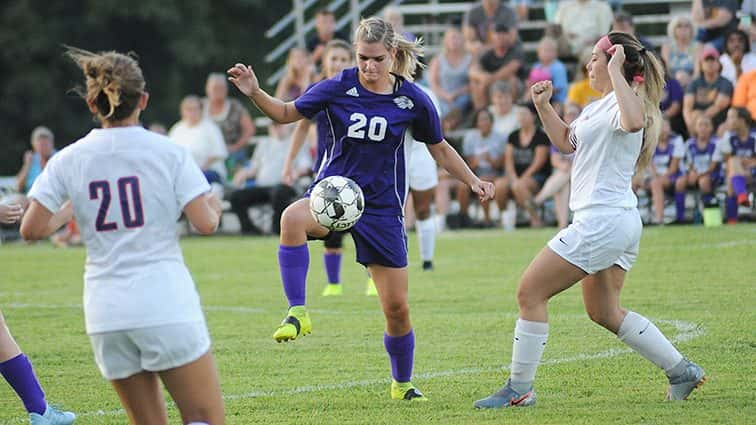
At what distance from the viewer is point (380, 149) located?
24.3 ft

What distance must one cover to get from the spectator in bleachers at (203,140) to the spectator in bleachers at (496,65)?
12.6ft

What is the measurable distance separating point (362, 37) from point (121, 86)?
2.60 metres

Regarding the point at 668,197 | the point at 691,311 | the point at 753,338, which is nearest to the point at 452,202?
the point at 668,197

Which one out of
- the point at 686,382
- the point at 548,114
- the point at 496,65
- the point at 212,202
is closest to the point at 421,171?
the point at 548,114

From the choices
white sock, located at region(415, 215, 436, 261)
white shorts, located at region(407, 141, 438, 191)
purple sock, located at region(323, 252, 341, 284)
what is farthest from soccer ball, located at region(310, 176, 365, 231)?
white sock, located at region(415, 215, 436, 261)

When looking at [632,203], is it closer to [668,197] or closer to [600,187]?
[600,187]

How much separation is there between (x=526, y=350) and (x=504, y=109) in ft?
42.3

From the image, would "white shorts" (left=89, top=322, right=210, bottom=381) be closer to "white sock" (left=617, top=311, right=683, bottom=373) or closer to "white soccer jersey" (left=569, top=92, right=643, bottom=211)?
"white soccer jersey" (left=569, top=92, right=643, bottom=211)

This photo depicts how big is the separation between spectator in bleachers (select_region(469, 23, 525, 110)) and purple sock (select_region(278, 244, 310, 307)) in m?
12.5

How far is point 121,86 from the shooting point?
16.0 ft

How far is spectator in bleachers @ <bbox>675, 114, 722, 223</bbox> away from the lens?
17.2 meters

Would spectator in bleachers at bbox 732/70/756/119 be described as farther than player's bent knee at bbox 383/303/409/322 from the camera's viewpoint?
Yes

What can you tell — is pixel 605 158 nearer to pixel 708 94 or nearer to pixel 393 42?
pixel 393 42

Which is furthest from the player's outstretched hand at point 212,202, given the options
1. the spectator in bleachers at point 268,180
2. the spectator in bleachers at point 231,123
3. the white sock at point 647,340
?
the spectator in bleachers at point 231,123
